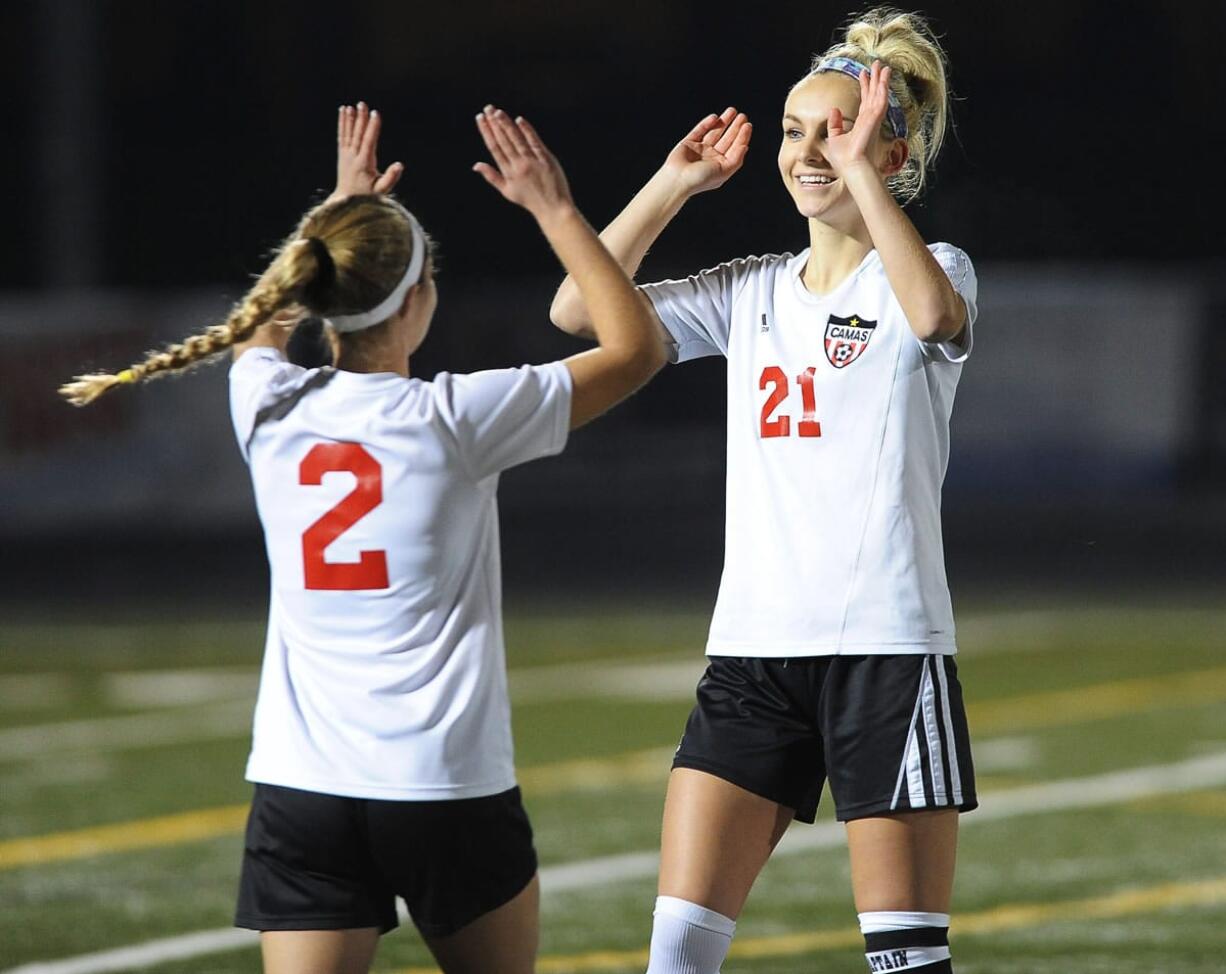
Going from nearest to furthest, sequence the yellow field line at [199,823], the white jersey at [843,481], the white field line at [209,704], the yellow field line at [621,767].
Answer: the white jersey at [843,481] → the yellow field line at [199,823] → the yellow field line at [621,767] → the white field line at [209,704]

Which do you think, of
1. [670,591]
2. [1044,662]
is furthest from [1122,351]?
[1044,662]

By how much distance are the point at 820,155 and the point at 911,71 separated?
0.97 feet

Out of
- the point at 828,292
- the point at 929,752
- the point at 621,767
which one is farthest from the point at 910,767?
the point at 621,767

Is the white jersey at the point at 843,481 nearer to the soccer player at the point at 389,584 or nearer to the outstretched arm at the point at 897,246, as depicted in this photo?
the outstretched arm at the point at 897,246

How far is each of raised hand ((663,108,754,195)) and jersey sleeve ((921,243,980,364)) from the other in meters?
0.47

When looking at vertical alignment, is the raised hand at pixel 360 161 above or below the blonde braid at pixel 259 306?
above

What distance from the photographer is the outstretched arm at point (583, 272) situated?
12.0 feet

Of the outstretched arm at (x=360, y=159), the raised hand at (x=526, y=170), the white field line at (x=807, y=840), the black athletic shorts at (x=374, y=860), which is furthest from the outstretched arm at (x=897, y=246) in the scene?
the white field line at (x=807, y=840)

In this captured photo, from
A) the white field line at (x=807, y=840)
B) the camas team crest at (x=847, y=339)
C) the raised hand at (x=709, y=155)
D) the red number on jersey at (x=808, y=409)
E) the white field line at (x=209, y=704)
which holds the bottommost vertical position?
the white field line at (x=807, y=840)

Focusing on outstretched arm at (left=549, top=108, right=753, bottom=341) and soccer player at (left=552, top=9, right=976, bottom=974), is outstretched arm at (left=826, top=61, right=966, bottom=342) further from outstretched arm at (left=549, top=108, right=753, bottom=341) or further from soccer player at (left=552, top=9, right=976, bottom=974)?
outstretched arm at (left=549, top=108, right=753, bottom=341)

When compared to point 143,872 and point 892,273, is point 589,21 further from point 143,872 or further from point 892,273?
point 892,273

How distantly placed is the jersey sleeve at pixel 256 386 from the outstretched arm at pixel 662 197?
78 cm

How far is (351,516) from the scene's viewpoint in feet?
11.7

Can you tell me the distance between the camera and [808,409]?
13.5ft
